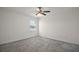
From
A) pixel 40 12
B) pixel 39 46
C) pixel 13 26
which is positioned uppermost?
pixel 40 12

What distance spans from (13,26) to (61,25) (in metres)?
0.99

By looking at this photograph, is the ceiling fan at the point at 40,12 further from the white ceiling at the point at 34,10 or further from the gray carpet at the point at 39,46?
the gray carpet at the point at 39,46

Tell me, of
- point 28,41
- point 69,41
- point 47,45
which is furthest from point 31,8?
point 69,41

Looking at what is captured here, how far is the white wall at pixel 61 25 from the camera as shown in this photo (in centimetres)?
178

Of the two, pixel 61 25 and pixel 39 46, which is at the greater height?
pixel 61 25

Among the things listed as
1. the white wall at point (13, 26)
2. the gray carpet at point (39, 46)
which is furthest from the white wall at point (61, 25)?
the white wall at point (13, 26)

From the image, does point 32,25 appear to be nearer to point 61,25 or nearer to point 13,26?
point 13,26

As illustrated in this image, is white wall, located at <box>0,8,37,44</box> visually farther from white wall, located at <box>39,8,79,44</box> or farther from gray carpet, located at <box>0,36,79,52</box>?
white wall, located at <box>39,8,79,44</box>

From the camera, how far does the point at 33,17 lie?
1.83m

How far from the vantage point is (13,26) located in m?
1.80

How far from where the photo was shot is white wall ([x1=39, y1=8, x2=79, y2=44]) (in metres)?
1.78

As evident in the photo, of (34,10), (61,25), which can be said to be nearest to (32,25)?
(34,10)
